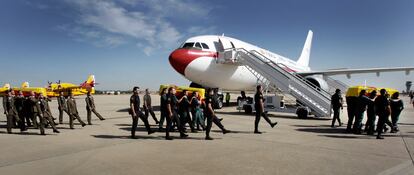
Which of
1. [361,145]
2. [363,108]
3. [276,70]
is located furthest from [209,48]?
[361,145]

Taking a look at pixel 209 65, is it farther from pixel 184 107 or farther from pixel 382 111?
pixel 382 111

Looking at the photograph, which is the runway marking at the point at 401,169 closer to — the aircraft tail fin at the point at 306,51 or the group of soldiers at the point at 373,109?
the group of soldiers at the point at 373,109

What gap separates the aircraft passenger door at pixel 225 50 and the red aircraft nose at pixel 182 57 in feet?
4.33

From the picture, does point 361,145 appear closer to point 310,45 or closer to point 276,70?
A: point 276,70

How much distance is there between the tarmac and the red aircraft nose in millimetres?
8174

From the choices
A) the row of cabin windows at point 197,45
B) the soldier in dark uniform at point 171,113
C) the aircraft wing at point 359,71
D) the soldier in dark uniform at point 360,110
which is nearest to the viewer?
the soldier in dark uniform at point 171,113

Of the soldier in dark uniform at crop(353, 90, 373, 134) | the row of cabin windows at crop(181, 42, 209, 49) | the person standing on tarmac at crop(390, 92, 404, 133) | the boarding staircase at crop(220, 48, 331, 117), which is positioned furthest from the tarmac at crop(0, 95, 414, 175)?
the row of cabin windows at crop(181, 42, 209, 49)

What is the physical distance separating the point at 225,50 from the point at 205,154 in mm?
12948

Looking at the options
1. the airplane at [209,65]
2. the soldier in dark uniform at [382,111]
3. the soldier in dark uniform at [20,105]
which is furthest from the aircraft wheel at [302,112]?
the soldier in dark uniform at [20,105]

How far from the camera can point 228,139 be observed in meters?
9.19

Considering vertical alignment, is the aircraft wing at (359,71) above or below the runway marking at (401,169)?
above

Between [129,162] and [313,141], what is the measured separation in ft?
17.9

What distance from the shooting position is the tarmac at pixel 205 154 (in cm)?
565

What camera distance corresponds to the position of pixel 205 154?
6.99 m
